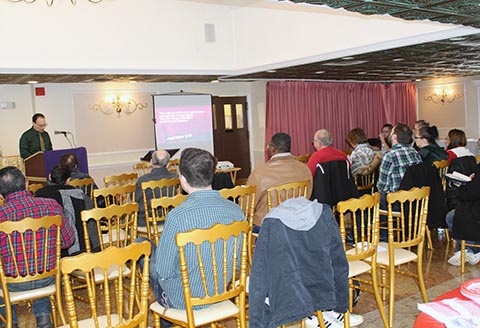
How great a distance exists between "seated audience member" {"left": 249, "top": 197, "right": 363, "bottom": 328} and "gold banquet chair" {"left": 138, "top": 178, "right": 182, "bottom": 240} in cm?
219

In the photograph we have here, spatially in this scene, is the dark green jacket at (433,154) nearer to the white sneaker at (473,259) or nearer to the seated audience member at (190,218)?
the white sneaker at (473,259)

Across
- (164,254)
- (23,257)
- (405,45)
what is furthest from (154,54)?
(164,254)

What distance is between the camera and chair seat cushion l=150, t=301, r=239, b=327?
2650 millimetres

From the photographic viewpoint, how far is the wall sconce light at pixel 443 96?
13.5 meters

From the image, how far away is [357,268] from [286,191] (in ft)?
3.93

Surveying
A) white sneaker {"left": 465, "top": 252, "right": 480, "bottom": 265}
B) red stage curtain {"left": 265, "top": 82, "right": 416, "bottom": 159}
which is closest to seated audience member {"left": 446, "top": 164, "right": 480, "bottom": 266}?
white sneaker {"left": 465, "top": 252, "right": 480, "bottom": 265}

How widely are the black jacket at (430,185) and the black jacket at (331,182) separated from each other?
0.66 metres

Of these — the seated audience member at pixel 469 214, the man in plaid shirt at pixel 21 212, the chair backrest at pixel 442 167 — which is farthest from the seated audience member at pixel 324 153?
the man in plaid shirt at pixel 21 212

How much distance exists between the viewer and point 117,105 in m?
9.96

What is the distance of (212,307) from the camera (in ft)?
9.06

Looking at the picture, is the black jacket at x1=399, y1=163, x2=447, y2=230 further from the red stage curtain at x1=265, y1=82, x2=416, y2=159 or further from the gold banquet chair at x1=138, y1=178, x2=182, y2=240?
the red stage curtain at x1=265, y1=82, x2=416, y2=159

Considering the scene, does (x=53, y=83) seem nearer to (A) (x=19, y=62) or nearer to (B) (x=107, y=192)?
(A) (x=19, y=62)

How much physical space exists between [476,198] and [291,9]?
4.75 meters

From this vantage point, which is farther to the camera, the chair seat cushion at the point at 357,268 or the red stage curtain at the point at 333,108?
the red stage curtain at the point at 333,108
